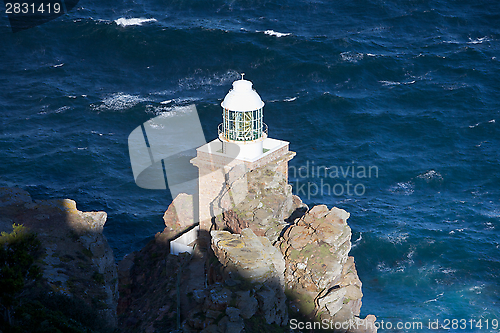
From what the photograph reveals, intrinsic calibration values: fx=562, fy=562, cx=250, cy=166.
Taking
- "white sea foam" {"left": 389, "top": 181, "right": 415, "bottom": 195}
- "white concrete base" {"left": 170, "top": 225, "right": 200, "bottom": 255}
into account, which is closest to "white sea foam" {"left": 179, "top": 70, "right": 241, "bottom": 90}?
"white sea foam" {"left": 389, "top": 181, "right": 415, "bottom": 195}

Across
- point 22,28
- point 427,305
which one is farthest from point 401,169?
point 22,28

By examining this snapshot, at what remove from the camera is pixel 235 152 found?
4412 centimetres

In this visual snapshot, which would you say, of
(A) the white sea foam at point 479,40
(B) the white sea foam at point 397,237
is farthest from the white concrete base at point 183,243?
(A) the white sea foam at point 479,40

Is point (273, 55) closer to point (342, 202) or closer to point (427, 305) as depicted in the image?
point (342, 202)

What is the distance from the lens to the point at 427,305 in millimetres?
61406

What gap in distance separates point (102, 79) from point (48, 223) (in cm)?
7192

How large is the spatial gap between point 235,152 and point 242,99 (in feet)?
14.2

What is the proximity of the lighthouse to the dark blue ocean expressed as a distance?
1015 inches

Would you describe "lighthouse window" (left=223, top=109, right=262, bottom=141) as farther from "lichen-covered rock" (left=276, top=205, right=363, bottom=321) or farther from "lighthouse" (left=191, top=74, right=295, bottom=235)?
"lichen-covered rock" (left=276, top=205, right=363, bottom=321)

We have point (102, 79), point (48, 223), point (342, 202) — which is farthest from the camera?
point (102, 79)

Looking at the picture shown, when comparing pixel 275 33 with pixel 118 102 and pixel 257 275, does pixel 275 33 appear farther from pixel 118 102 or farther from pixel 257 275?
pixel 257 275

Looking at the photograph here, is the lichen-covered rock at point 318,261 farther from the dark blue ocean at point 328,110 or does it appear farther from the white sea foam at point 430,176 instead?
the white sea foam at point 430,176

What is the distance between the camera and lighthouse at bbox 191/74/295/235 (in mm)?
A: 42656

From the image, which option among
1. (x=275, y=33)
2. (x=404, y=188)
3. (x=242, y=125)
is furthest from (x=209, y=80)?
(x=242, y=125)
